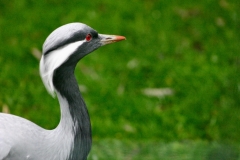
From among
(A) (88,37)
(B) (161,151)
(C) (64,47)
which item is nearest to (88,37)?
(A) (88,37)

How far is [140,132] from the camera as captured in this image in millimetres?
7035

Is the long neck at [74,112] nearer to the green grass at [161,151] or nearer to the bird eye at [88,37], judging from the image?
the bird eye at [88,37]

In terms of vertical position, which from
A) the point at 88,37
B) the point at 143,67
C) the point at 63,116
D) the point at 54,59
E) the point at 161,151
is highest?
the point at 88,37

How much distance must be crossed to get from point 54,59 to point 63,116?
0.50 metres

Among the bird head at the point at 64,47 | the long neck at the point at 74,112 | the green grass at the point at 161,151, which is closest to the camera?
the bird head at the point at 64,47

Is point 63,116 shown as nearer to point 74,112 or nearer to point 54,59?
point 74,112

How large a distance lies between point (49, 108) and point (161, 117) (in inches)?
52.8

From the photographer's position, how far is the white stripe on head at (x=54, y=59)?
4191 mm

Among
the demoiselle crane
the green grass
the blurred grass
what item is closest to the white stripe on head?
the demoiselle crane

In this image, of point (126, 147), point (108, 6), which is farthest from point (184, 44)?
point (126, 147)

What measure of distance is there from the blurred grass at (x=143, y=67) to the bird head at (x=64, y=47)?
8.40ft

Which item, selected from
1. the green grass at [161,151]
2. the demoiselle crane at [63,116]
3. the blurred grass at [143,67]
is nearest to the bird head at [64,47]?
Answer: the demoiselle crane at [63,116]

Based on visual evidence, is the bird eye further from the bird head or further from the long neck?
the long neck

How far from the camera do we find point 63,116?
4473mm
